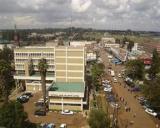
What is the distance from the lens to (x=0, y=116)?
56.6 m

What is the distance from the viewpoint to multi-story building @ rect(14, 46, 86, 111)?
268 ft

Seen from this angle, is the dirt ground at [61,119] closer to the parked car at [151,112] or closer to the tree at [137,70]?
the parked car at [151,112]

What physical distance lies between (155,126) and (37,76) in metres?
50.5

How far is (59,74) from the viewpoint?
3787 inches

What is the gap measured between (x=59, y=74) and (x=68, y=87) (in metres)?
9.56

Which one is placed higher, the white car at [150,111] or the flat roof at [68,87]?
the flat roof at [68,87]

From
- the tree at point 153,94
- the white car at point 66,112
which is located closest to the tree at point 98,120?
the white car at point 66,112

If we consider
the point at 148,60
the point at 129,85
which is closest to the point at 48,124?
the point at 129,85

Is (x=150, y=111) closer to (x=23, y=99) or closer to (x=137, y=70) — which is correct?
(x=23, y=99)

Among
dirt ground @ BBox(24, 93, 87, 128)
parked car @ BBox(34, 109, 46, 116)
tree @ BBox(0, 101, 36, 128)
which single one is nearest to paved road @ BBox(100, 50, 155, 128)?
dirt ground @ BBox(24, 93, 87, 128)

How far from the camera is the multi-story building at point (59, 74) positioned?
8162 centimetres

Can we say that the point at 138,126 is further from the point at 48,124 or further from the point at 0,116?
the point at 0,116

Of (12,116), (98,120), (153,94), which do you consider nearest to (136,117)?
(153,94)

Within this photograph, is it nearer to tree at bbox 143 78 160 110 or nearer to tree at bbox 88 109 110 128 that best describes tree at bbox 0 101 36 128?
tree at bbox 88 109 110 128
